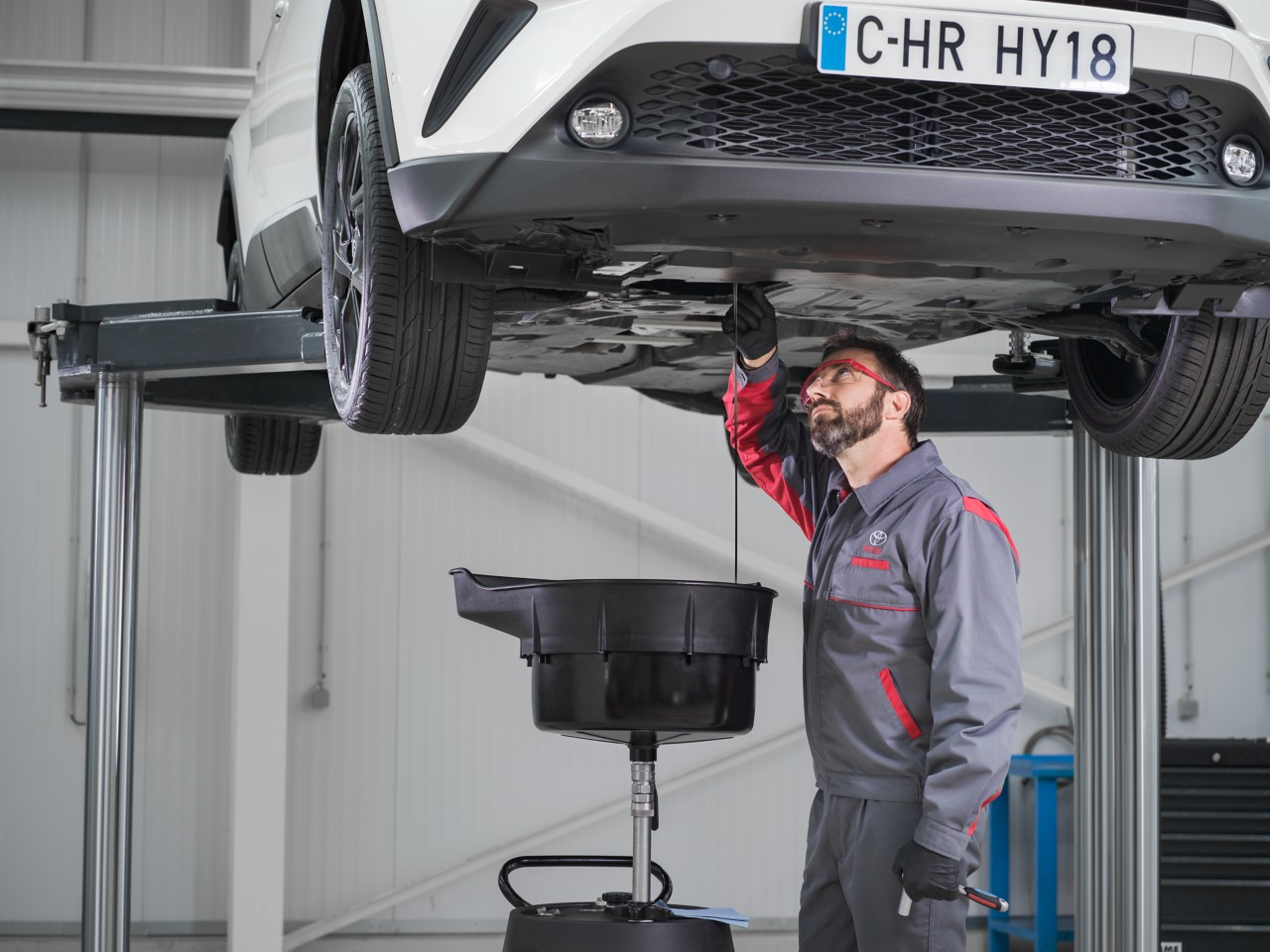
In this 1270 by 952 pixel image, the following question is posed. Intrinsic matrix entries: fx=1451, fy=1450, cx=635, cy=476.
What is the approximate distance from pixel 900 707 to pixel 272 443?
7.92ft

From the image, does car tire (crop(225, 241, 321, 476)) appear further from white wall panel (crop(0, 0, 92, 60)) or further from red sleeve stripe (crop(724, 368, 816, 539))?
white wall panel (crop(0, 0, 92, 60))

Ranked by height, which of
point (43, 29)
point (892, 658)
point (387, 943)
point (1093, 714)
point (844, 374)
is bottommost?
point (387, 943)

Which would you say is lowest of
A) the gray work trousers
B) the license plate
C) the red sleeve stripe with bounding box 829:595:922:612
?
the gray work trousers

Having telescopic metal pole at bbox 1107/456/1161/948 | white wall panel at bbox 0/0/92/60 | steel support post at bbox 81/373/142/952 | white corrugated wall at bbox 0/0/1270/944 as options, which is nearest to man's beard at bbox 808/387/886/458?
telescopic metal pole at bbox 1107/456/1161/948

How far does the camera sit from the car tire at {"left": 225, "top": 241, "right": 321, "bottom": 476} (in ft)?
14.1

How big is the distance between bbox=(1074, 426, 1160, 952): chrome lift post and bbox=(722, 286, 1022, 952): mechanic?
112 centimetres

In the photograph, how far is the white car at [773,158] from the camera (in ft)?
6.05

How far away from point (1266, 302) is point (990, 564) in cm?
A: 64

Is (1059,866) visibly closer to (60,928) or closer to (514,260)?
(60,928)

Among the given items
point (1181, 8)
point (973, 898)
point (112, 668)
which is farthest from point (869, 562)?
point (112, 668)

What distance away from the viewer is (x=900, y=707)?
255 centimetres

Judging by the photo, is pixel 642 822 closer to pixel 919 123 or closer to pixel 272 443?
pixel 919 123

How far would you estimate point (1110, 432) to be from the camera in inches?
116

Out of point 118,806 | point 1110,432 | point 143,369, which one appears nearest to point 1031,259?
point 1110,432
